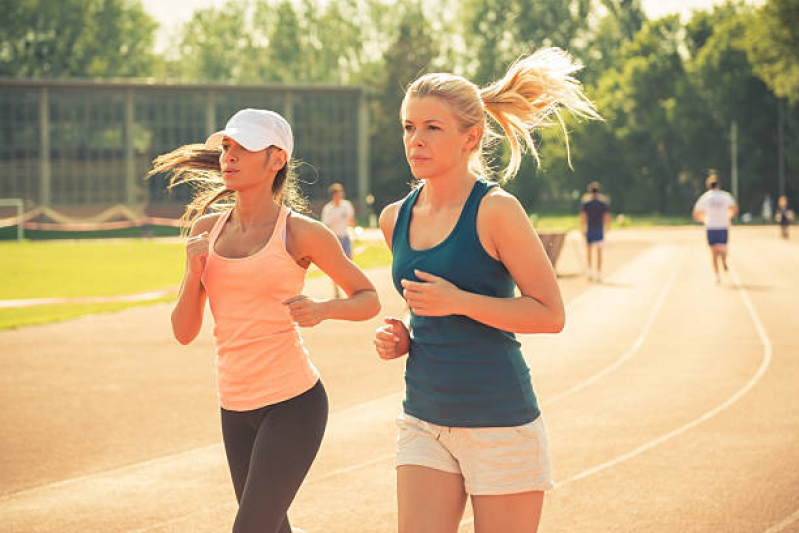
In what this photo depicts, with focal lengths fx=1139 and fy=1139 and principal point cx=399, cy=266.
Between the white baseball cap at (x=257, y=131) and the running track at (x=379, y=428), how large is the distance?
2.55 m

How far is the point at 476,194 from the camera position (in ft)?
11.6

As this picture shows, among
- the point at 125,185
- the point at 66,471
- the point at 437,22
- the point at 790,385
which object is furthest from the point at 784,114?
the point at 66,471

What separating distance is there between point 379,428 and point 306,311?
491 cm

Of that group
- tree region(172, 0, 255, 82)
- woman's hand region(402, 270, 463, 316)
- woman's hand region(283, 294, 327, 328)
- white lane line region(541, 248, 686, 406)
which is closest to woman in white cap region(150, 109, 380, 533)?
woman's hand region(283, 294, 327, 328)

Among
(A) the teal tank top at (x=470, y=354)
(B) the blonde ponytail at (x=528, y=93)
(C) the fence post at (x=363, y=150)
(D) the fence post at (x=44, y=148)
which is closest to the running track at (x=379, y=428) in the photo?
(A) the teal tank top at (x=470, y=354)

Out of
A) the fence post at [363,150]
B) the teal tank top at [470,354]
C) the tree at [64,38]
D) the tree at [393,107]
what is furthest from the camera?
the tree at [64,38]

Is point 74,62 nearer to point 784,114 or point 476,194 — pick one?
point 784,114

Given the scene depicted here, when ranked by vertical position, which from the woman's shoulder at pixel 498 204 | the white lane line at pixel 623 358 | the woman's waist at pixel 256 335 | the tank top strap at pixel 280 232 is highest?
the woman's shoulder at pixel 498 204

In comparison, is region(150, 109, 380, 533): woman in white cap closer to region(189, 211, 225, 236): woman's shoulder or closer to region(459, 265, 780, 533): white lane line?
region(189, 211, 225, 236): woman's shoulder

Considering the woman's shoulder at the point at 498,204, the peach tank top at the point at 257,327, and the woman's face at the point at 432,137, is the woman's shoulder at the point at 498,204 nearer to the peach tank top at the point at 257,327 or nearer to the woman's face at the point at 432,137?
the woman's face at the point at 432,137

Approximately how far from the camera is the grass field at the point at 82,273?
1977 cm

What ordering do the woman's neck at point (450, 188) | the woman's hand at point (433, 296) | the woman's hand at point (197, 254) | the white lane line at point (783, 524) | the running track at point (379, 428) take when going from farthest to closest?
the running track at point (379, 428) < the white lane line at point (783, 524) < the woman's hand at point (197, 254) < the woman's neck at point (450, 188) < the woman's hand at point (433, 296)

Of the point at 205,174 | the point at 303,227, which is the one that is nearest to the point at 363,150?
the point at 205,174

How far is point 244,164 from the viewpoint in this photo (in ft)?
14.2
